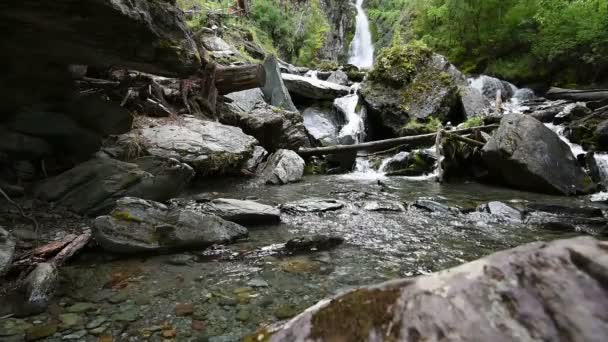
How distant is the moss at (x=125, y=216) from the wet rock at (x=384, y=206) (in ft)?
11.7

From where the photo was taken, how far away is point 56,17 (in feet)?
11.3

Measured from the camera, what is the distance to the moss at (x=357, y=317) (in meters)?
1.44

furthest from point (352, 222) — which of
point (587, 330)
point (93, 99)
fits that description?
point (93, 99)

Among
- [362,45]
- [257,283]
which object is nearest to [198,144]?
[257,283]

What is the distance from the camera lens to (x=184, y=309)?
2746 millimetres

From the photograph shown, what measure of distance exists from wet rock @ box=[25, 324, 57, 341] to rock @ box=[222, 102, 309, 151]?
25.2ft

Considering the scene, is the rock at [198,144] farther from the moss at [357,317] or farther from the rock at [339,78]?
the rock at [339,78]

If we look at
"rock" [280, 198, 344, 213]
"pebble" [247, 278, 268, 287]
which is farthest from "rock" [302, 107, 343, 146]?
"pebble" [247, 278, 268, 287]

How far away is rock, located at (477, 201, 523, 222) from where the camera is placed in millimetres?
5473

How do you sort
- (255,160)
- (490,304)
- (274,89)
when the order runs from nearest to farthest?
(490,304)
(255,160)
(274,89)

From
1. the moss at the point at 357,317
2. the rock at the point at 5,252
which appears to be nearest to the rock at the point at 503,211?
the moss at the point at 357,317

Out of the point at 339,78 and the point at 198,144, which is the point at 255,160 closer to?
the point at 198,144

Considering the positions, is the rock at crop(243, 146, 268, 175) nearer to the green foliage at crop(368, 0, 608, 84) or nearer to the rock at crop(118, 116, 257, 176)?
the rock at crop(118, 116, 257, 176)

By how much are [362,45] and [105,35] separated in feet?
104
